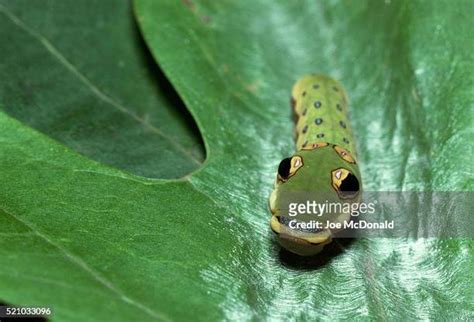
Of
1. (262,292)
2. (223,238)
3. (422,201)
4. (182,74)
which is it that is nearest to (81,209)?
(223,238)

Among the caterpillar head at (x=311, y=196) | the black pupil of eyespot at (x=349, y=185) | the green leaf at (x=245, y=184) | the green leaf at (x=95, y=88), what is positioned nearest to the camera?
the green leaf at (x=245, y=184)

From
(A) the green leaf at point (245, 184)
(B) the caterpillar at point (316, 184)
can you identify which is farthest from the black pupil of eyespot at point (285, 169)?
(A) the green leaf at point (245, 184)

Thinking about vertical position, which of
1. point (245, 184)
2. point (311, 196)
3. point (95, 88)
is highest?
point (95, 88)

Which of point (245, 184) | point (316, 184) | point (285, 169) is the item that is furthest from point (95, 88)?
point (316, 184)

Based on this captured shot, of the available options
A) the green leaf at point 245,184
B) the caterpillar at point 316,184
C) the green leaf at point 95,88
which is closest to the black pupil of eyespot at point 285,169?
the caterpillar at point 316,184

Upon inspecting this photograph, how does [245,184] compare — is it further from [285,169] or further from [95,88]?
[95,88]

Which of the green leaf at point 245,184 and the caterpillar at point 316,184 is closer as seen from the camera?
the green leaf at point 245,184

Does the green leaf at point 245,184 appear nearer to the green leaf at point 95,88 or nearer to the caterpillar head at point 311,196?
the caterpillar head at point 311,196

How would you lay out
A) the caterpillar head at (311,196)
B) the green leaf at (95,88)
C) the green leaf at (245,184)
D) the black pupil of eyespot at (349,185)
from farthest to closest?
the green leaf at (95,88), the black pupil of eyespot at (349,185), the caterpillar head at (311,196), the green leaf at (245,184)

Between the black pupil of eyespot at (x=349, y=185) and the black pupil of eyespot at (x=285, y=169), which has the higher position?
the black pupil of eyespot at (x=285, y=169)
